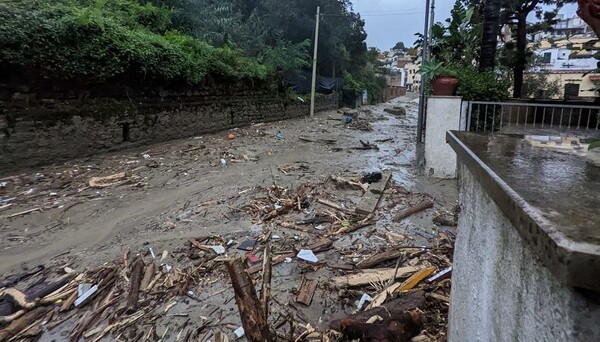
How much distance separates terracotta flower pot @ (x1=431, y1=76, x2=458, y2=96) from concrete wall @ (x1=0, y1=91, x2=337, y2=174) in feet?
27.9

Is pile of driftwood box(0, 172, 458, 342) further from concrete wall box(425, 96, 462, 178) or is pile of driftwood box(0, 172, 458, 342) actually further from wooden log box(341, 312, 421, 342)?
concrete wall box(425, 96, 462, 178)

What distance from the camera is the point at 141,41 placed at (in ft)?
32.8

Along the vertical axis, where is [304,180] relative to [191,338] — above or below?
above

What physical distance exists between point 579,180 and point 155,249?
4.58 m

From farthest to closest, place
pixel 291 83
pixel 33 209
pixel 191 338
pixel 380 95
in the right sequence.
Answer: pixel 380 95 < pixel 291 83 < pixel 33 209 < pixel 191 338

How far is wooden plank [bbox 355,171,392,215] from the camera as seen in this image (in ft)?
18.9

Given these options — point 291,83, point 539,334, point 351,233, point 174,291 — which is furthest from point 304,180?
point 291,83

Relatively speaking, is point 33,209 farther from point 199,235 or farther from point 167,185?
point 199,235

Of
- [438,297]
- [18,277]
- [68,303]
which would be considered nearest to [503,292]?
[438,297]

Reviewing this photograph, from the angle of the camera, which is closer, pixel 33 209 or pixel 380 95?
pixel 33 209

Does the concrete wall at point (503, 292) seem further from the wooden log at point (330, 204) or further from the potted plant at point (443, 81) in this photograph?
the potted plant at point (443, 81)

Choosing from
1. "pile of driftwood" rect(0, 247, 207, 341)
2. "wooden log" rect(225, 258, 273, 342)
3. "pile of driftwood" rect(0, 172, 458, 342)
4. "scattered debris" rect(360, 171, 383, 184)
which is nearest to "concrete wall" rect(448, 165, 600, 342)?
"pile of driftwood" rect(0, 172, 458, 342)

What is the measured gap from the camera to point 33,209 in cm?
592

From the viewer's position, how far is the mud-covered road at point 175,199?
4738mm
